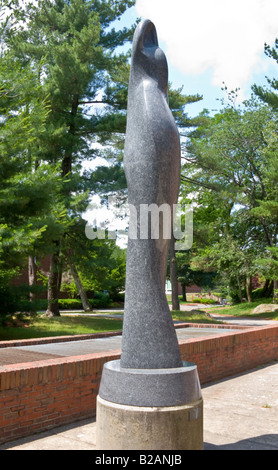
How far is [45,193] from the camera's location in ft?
38.1

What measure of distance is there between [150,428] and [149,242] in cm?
151

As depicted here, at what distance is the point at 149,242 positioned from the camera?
3.95 metres

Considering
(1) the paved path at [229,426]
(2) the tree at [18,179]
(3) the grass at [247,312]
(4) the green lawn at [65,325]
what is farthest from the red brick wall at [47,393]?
(3) the grass at [247,312]

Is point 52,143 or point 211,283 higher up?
point 52,143

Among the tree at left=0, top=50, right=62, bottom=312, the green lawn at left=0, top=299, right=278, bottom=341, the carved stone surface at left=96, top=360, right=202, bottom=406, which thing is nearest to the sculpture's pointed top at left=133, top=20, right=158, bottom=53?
the carved stone surface at left=96, top=360, right=202, bottom=406

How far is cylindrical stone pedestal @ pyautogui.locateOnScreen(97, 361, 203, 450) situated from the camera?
3.40m

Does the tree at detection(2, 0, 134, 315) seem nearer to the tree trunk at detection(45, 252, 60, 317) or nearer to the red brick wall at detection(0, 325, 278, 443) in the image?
the tree trunk at detection(45, 252, 60, 317)

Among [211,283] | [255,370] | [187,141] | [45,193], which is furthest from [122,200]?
[211,283]

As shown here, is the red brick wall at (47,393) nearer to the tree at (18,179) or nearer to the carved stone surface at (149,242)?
the carved stone surface at (149,242)

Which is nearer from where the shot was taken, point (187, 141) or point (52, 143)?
point (52, 143)

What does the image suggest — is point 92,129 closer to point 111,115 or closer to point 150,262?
point 111,115

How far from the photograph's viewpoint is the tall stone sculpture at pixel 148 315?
3.45 metres

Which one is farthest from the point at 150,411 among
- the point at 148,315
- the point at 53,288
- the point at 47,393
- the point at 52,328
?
the point at 53,288
